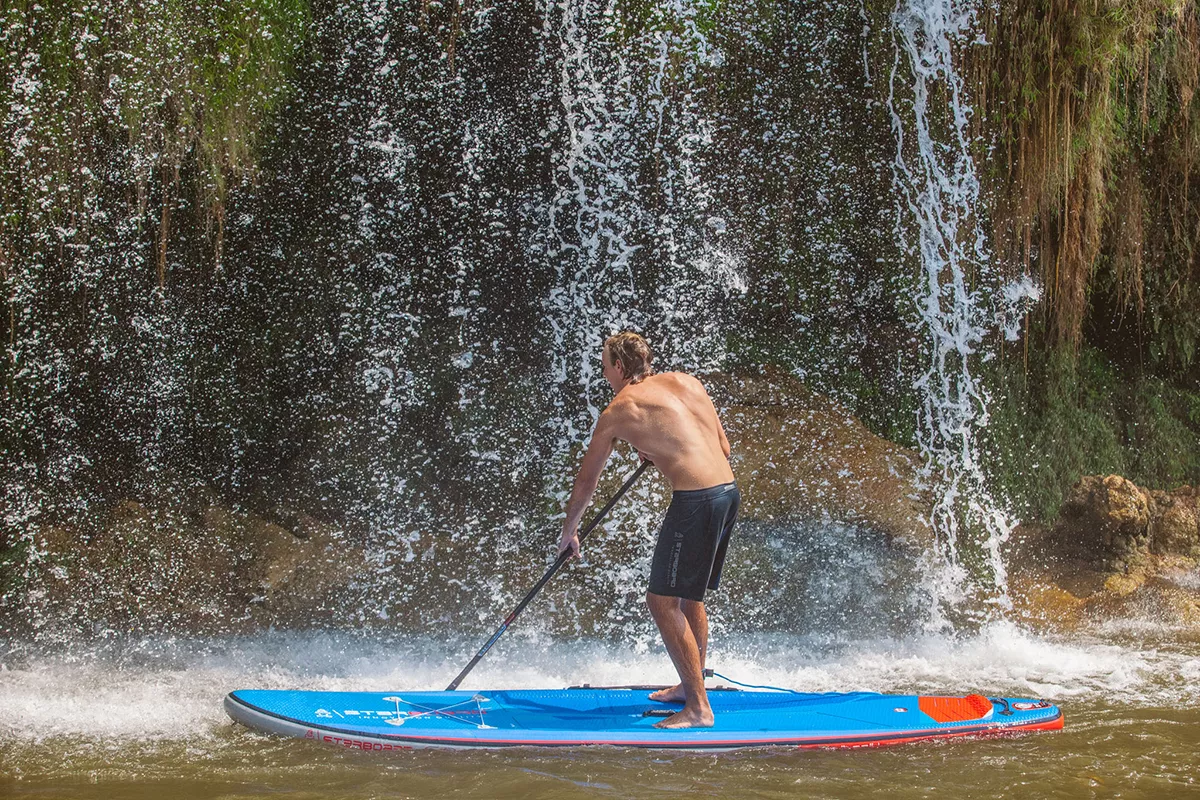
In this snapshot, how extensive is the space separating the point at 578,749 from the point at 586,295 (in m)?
3.86

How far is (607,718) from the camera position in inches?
172

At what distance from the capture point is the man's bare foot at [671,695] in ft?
15.0

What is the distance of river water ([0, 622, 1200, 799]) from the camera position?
3.72 meters

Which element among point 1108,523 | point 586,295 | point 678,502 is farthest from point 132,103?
point 1108,523

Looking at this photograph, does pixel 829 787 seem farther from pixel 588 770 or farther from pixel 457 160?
pixel 457 160

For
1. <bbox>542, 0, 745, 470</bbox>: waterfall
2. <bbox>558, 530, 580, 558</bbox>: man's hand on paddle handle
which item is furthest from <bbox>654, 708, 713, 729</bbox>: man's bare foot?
<bbox>542, 0, 745, 470</bbox>: waterfall

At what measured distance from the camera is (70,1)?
6.58 meters

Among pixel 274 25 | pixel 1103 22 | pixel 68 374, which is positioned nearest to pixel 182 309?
pixel 68 374

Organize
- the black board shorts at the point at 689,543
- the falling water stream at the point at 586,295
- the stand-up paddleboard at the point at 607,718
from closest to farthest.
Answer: the stand-up paddleboard at the point at 607,718 < the black board shorts at the point at 689,543 < the falling water stream at the point at 586,295

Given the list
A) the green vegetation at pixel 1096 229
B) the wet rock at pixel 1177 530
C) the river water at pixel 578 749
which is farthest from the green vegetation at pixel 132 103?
the wet rock at pixel 1177 530

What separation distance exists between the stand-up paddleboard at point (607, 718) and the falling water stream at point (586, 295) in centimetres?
178

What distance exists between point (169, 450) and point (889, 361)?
5333 millimetres

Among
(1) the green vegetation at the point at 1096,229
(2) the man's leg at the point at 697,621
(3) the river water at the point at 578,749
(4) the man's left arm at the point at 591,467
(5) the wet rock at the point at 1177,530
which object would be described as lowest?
(3) the river water at the point at 578,749

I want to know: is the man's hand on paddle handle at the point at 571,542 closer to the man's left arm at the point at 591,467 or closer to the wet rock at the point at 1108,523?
the man's left arm at the point at 591,467
